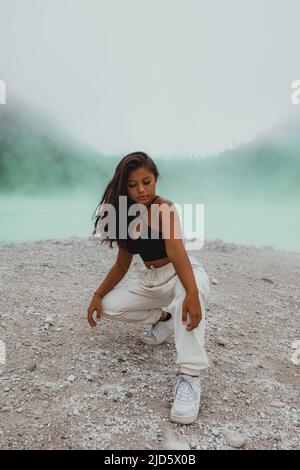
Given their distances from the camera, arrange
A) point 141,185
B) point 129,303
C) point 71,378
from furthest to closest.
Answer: point 129,303
point 71,378
point 141,185

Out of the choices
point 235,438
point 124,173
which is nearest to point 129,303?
point 124,173

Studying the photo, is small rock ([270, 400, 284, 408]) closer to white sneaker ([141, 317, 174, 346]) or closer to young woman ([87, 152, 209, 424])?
young woman ([87, 152, 209, 424])

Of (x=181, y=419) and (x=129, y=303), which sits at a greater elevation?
(x=129, y=303)

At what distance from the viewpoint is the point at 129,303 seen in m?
2.75

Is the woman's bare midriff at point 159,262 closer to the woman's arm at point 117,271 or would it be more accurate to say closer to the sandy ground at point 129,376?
the woman's arm at point 117,271

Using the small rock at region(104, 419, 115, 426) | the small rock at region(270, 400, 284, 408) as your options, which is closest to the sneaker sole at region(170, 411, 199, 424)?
the small rock at region(104, 419, 115, 426)

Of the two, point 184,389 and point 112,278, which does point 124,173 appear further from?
point 184,389

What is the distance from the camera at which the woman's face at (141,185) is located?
2456mm

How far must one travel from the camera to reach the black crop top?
2603mm

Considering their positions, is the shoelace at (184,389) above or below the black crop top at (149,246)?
below

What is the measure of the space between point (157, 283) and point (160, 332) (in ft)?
1.63

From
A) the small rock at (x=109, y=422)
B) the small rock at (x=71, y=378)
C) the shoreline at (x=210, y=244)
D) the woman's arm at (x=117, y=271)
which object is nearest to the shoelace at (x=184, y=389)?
the small rock at (x=109, y=422)

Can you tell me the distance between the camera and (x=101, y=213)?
2.72 metres
